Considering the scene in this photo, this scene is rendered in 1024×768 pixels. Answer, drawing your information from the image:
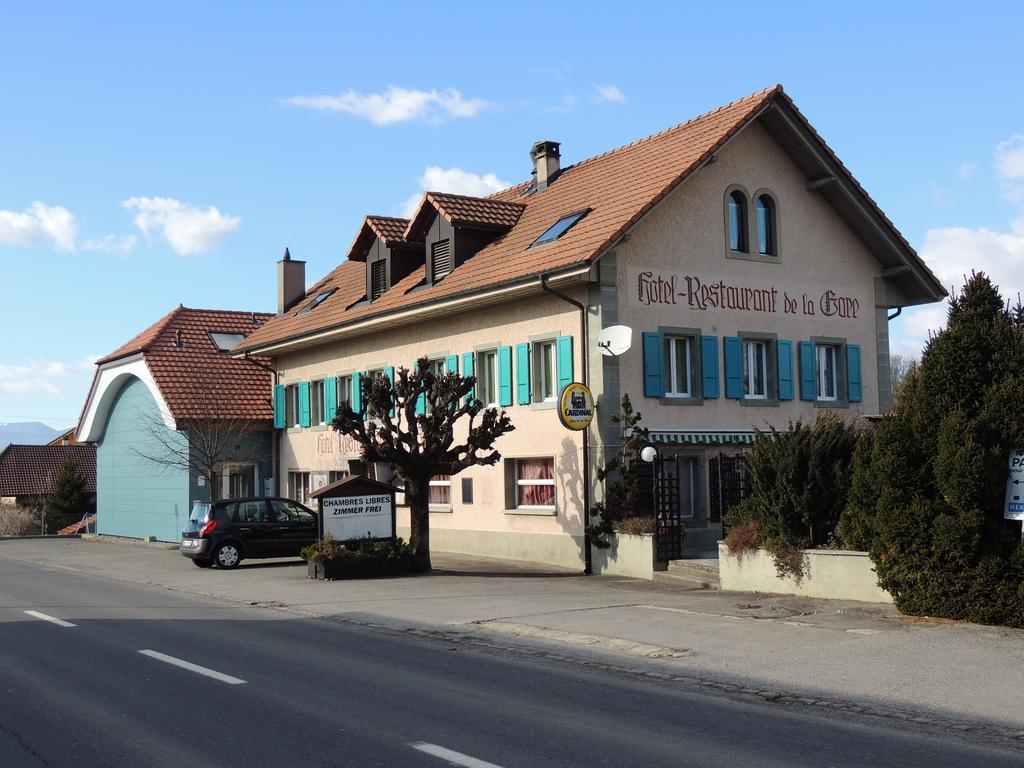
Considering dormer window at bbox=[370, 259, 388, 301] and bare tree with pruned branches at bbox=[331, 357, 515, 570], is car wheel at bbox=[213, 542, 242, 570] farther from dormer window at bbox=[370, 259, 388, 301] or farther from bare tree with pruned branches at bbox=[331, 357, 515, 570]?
dormer window at bbox=[370, 259, 388, 301]

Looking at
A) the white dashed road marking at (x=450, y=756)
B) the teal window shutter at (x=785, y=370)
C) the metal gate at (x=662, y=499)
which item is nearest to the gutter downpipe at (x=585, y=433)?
the metal gate at (x=662, y=499)

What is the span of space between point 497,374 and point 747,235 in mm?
6045

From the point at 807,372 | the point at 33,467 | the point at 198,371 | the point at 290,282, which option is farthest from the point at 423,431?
the point at 33,467

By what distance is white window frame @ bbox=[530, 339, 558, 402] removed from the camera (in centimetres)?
2300

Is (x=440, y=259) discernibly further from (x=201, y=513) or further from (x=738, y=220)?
(x=201, y=513)

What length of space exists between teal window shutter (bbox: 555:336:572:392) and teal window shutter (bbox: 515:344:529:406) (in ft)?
3.56

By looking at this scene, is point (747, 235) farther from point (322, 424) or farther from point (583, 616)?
point (322, 424)

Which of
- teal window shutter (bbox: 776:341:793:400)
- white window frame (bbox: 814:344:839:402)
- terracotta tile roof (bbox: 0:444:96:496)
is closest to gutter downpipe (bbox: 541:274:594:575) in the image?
teal window shutter (bbox: 776:341:793:400)

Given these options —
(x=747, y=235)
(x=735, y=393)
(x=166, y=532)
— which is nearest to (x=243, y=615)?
(x=735, y=393)

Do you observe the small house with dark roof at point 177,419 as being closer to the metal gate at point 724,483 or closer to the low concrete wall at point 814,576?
the metal gate at point 724,483

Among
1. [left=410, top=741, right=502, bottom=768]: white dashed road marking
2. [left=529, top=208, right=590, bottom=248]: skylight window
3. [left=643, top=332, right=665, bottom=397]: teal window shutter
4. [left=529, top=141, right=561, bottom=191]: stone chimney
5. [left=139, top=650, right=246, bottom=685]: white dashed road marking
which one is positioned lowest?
[left=139, top=650, right=246, bottom=685]: white dashed road marking

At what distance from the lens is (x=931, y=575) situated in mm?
13180

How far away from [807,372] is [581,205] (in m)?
6.06

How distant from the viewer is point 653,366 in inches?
866
